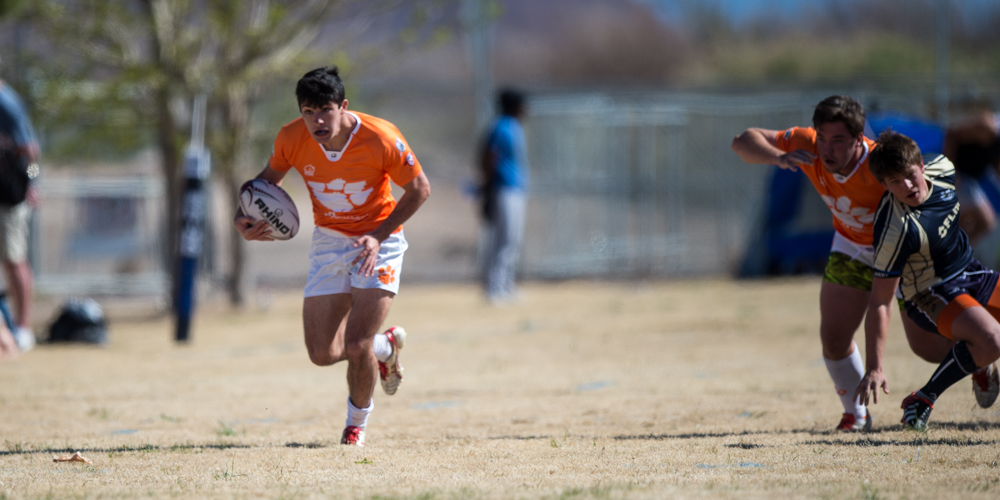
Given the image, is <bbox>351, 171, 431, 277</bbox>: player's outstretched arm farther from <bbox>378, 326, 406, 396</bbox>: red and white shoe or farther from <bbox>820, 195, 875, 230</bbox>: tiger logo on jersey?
<bbox>820, 195, 875, 230</bbox>: tiger logo on jersey

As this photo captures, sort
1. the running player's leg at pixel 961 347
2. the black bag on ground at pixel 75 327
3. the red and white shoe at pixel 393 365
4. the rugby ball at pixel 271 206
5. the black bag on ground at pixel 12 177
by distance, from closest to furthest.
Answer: the running player's leg at pixel 961 347, the rugby ball at pixel 271 206, the red and white shoe at pixel 393 365, the black bag on ground at pixel 12 177, the black bag on ground at pixel 75 327

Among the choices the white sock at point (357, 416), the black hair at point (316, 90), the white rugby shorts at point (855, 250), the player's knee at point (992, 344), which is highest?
the black hair at point (316, 90)

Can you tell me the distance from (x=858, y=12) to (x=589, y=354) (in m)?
44.4

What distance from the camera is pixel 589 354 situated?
8.45 m

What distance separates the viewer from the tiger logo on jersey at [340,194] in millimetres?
4973

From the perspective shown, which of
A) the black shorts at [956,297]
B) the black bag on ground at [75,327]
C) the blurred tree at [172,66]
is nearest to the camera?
the black shorts at [956,297]

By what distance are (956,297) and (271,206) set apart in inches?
140


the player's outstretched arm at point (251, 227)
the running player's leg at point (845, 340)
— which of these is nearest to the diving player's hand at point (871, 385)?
the running player's leg at point (845, 340)

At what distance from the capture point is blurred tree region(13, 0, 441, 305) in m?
10.7

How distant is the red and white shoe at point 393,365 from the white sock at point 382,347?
3 centimetres

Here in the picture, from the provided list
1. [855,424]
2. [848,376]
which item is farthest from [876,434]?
[848,376]

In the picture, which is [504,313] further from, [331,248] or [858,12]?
[858,12]

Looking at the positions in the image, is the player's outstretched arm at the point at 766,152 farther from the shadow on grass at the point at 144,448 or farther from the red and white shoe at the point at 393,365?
the shadow on grass at the point at 144,448

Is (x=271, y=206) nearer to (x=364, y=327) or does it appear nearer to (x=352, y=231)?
(x=352, y=231)
